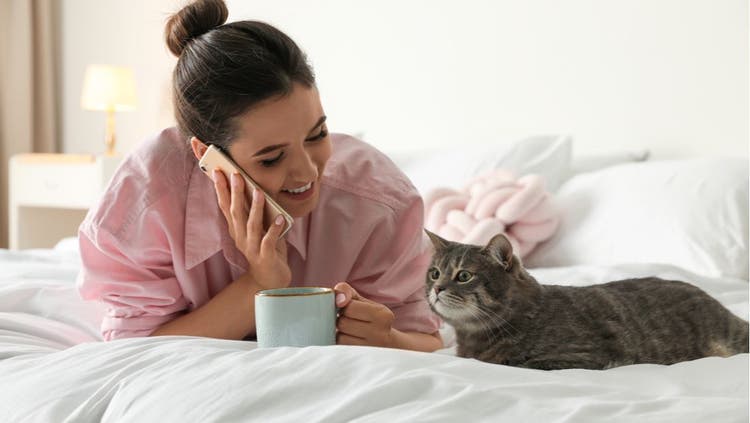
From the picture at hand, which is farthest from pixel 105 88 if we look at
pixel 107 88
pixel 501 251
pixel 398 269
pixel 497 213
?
pixel 501 251

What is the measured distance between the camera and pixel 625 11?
286 centimetres

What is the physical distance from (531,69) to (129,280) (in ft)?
6.49

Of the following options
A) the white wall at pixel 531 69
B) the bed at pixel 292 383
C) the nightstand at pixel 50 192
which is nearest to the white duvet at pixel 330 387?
the bed at pixel 292 383

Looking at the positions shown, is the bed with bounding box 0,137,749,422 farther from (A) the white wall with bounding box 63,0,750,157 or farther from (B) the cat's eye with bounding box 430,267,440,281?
(A) the white wall with bounding box 63,0,750,157

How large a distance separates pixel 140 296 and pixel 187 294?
3.7 inches

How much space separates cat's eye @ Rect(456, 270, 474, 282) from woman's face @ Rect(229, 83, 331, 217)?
1.05ft

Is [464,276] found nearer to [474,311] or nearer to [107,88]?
[474,311]

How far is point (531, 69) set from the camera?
308cm

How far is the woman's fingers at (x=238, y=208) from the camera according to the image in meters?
1.36

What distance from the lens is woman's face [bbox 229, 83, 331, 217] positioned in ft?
4.41

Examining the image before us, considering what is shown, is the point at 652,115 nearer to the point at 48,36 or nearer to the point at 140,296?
the point at 140,296

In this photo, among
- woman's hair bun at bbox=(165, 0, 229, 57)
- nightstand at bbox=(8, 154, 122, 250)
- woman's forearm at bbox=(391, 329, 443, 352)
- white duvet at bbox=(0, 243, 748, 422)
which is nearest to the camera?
white duvet at bbox=(0, 243, 748, 422)

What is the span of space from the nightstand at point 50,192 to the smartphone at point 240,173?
2610mm

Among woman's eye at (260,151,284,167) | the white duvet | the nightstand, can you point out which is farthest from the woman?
the nightstand
